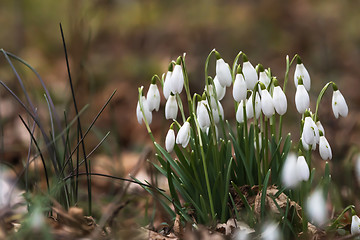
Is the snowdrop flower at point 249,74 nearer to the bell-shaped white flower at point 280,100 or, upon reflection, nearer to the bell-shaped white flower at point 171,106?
the bell-shaped white flower at point 280,100

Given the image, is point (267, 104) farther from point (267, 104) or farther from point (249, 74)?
point (249, 74)

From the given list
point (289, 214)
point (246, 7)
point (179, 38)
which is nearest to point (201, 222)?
point (289, 214)

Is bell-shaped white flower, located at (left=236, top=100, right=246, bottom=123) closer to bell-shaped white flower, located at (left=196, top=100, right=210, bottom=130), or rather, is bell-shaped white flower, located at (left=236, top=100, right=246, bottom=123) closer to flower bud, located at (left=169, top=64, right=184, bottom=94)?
bell-shaped white flower, located at (left=196, top=100, right=210, bottom=130)

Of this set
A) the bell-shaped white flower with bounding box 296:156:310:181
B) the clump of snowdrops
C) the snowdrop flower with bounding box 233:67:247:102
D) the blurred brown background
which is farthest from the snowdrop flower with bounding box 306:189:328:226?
the blurred brown background

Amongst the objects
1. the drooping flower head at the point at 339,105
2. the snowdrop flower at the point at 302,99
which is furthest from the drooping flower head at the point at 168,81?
the drooping flower head at the point at 339,105

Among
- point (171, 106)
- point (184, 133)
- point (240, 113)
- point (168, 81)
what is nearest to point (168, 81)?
point (168, 81)

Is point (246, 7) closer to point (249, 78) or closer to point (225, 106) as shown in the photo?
point (225, 106)

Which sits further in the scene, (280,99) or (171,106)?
(171,106)
